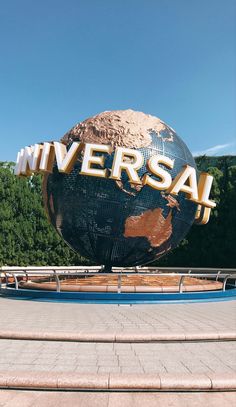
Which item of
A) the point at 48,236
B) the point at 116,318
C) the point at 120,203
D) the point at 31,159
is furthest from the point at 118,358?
the point at 48,236

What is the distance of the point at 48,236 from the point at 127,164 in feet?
58.0

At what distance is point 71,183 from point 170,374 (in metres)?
8.08

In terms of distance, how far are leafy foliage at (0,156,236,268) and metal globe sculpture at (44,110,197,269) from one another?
589 inches

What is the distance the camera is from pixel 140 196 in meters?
11.5

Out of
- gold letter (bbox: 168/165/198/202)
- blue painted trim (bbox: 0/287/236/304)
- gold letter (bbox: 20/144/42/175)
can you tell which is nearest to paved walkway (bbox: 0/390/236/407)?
blue painted trim (bbox: 0/287/236/304)

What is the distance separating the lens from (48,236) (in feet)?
90.8

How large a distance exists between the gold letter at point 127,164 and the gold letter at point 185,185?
47.7 inches

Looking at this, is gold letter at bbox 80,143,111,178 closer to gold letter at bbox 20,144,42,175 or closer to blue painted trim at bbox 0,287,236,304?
gold letter at bbox 20,144,42,175

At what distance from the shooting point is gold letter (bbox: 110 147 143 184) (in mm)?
11140

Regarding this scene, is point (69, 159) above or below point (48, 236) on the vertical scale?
above

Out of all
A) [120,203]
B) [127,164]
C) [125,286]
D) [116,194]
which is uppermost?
[127,164]

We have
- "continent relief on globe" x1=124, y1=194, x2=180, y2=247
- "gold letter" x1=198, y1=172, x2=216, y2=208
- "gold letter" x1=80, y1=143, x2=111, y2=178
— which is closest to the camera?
"gold letter" x1=80, y1=143, x2=111, y2=178

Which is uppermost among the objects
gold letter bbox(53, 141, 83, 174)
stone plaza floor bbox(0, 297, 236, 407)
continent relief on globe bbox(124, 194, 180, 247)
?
gold letter bbox(53, 141, 83, 174)

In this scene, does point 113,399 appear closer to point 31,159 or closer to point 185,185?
point 185,185
